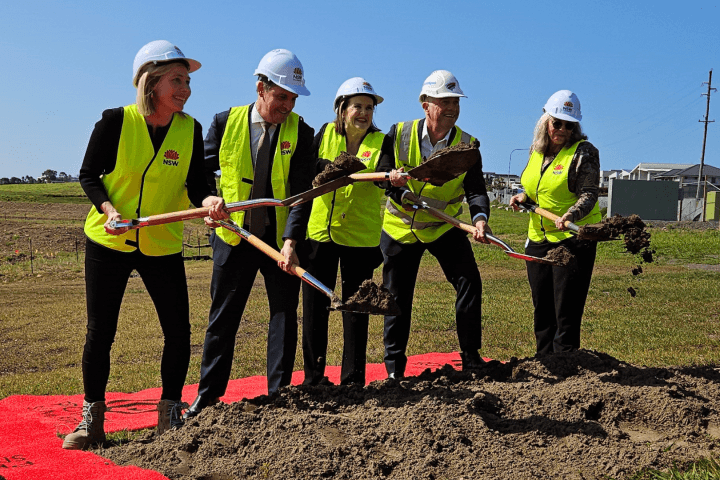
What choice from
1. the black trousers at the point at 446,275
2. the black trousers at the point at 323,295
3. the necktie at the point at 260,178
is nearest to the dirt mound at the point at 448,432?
the black trousers at the point at 323,295

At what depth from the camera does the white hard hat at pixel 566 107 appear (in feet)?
16.3

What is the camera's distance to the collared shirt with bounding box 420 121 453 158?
489 cm

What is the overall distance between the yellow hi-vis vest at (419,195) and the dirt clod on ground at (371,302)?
1252 millimetres

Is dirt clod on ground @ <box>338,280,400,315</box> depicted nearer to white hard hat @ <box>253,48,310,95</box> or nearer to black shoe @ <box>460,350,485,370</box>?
white hard hat @ <box>253,48,310,95</box>

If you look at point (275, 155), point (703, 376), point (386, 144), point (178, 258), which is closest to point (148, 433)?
point (178, 258)

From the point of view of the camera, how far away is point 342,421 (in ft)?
12.0

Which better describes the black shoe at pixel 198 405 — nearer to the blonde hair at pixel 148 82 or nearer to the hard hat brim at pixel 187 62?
the blonde hair at pixel 148 82

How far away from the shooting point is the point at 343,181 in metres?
4.03

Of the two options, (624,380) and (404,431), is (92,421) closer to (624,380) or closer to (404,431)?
(404,431)

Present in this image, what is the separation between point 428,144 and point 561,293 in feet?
4.78

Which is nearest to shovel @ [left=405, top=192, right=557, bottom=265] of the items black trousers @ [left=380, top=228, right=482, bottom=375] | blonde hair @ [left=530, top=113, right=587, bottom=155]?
black trousers @ [left=380, top=228, right=482, bottom=375]

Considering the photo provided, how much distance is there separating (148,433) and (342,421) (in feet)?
3.73

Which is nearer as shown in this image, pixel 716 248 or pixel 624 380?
pixel 624 380

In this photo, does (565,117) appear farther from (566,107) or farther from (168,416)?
(168,416)
